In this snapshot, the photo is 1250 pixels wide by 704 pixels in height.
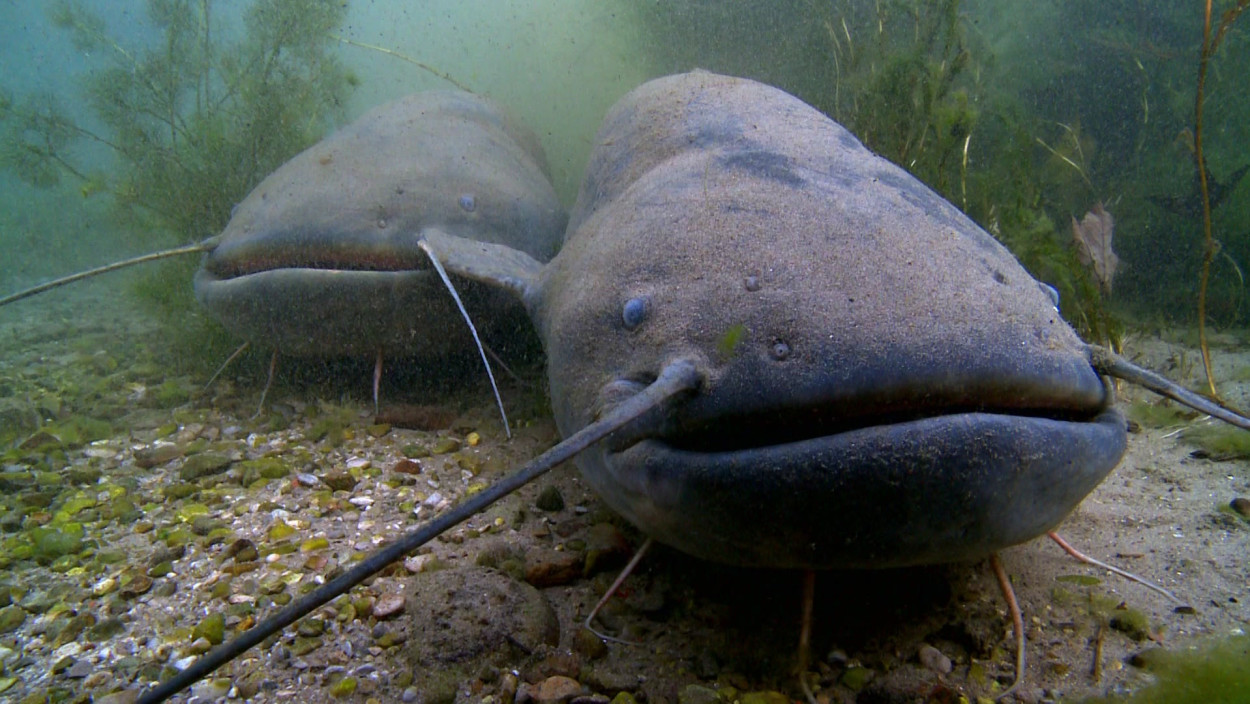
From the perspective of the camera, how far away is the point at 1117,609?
63.5 inches

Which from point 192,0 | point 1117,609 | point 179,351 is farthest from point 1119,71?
point 192,0

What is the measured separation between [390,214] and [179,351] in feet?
8.82

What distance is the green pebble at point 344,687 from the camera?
152 centimetres

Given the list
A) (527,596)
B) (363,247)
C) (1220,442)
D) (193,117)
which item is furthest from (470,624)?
(193,117)

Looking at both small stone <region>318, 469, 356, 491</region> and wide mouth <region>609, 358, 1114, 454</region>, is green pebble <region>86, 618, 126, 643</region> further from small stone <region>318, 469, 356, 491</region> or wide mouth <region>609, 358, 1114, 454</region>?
wide mouth <region>609, 358, 1114, 454</region>

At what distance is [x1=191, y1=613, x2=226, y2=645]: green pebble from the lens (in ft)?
5.68

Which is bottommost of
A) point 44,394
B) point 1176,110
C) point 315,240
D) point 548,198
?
point 44,394

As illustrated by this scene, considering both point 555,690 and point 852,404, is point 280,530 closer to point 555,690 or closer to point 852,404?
point 555,690

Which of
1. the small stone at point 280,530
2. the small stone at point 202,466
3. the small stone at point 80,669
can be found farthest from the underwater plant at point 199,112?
the small stone at point 80,669

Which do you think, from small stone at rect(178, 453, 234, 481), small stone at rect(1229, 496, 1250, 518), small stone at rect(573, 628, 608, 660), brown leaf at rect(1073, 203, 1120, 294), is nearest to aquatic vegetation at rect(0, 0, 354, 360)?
small stone at rect(178, 453, 234, 481)

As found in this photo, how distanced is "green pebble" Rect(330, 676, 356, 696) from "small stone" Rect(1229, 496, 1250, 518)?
2719mm

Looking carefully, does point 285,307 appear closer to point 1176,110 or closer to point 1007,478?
point 1007,478

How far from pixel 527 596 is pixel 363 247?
193 cm

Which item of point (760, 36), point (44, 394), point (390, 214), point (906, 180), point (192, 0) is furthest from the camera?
point (192, 0)
